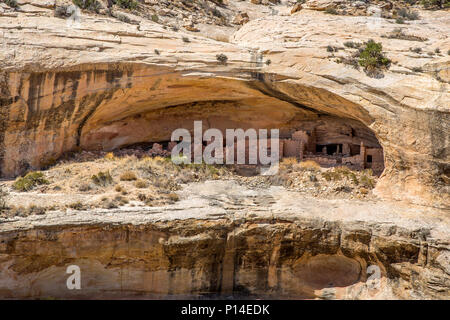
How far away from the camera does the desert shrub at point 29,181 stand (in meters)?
12.4

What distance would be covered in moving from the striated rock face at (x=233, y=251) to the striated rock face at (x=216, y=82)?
198 centimetres

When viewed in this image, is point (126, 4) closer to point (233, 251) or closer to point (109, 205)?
point (109, 205)

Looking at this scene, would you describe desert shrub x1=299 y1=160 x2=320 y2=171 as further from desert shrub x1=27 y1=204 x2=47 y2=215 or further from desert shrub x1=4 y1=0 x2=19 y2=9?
desert shrub x1=4 y1=0 x2=19 y2=9

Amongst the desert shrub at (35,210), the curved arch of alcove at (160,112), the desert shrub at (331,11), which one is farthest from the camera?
the desert shrub at (331,11)

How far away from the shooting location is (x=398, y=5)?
20.2 m

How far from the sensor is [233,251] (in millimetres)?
11273

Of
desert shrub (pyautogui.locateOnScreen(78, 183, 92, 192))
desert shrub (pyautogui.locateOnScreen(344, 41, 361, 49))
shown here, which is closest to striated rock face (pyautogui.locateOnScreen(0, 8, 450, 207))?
desert shrub (pyautogui.locateOnScreen(344, 41, 361, 49))

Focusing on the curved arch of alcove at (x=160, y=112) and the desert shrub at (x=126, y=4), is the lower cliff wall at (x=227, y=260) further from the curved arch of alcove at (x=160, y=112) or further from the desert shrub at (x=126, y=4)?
the desert shrub at (x=126, y=4)

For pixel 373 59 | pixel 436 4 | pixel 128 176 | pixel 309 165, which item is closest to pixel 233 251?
pixel 128 176

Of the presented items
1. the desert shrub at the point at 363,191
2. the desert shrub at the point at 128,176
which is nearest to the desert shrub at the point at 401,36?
the desert shrub at the point at 363,191

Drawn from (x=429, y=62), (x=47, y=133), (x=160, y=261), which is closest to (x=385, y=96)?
(x=429, y=62)

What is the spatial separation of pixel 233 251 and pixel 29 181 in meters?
6.39

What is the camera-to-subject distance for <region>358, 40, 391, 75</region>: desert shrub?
13.1 m

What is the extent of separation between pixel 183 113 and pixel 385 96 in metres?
8.14
